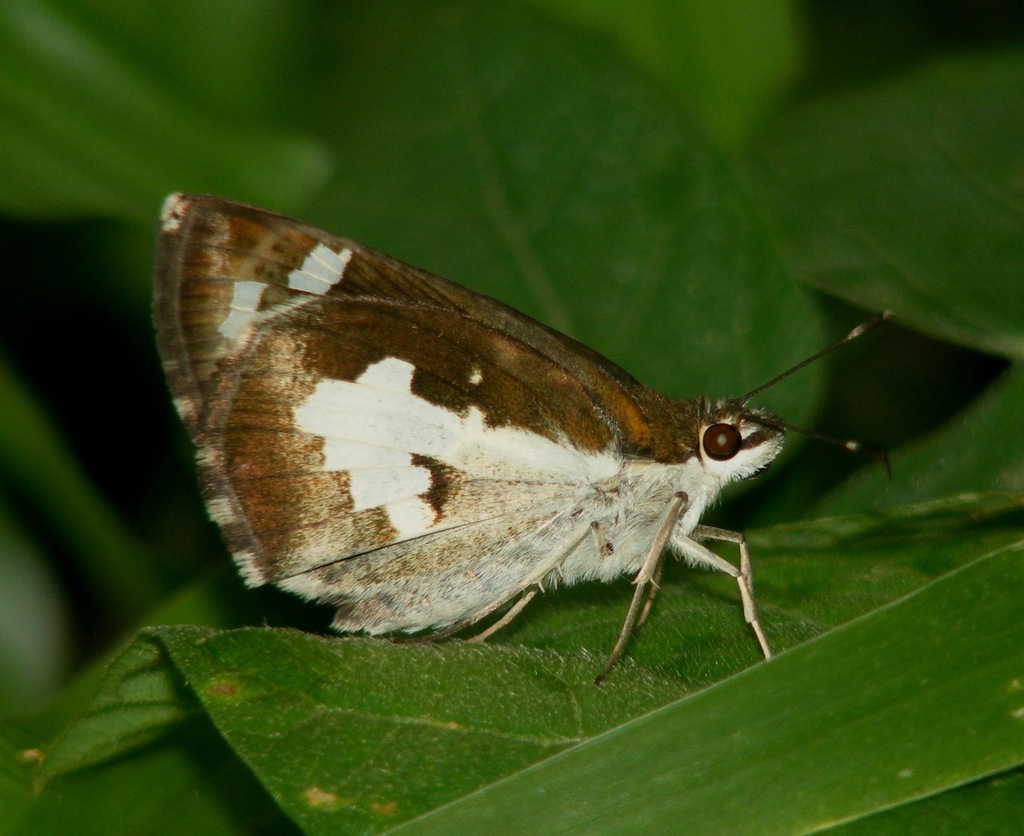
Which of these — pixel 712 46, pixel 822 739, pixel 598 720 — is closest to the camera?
pixel 822 739

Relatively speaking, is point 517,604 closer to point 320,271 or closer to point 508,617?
point 508,617

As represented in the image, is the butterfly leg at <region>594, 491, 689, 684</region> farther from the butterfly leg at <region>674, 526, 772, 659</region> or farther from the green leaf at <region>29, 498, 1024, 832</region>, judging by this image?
the green leaf at <region>29, 498, 1024, 832</region>

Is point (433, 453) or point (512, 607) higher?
point (433, 453)

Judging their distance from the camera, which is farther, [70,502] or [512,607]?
A: [70,502]

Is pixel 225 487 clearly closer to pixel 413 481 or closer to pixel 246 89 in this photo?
pixel 413 481

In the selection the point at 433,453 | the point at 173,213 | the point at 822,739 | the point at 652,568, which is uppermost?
the point at 173,213

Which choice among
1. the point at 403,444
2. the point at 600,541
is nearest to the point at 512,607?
the point at 600,541

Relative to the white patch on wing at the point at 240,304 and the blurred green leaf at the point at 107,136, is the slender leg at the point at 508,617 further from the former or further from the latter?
the blurred green leaf at the point at 107,136

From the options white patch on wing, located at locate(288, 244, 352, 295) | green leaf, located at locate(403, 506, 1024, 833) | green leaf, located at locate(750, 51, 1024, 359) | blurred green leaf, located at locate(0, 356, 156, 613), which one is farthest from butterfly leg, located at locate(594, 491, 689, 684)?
blurred green leaf, located at locate(0, 356, 156, 613)
